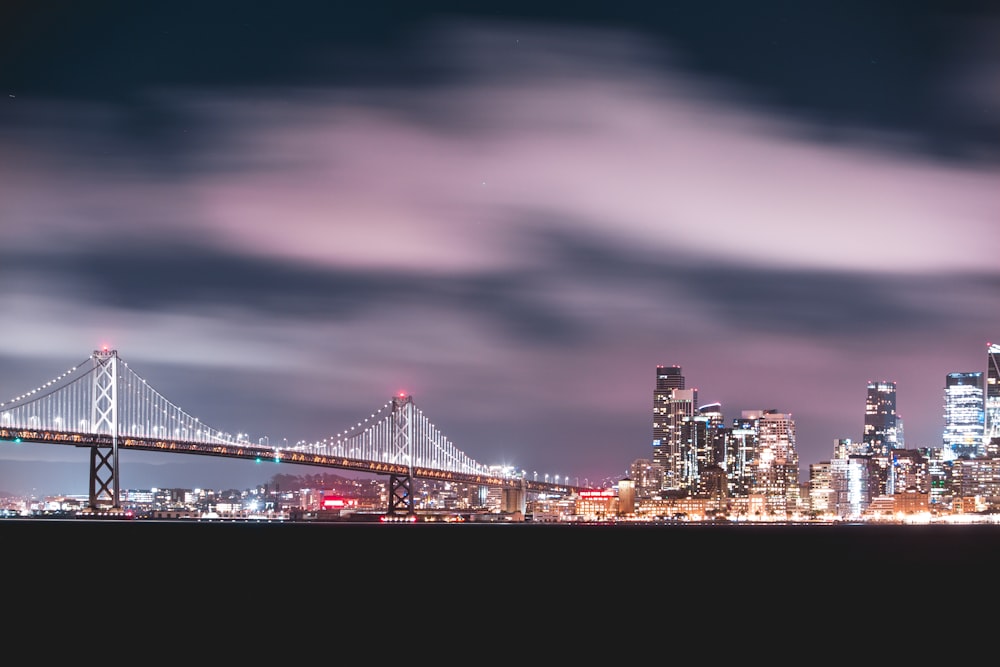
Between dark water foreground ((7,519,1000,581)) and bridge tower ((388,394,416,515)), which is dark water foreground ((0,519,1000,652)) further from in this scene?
bridge tower ((388,394,416,515))

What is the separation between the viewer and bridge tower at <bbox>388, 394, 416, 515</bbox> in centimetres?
16175

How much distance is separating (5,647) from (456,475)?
437 feet

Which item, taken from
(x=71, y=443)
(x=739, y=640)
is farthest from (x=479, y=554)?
(x=71, y=443)

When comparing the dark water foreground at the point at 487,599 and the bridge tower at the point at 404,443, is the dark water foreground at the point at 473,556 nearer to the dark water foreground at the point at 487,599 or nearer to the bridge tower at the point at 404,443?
the dark water foreground at the point at 487,599

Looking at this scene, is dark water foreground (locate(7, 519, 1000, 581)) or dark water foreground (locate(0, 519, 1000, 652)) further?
dark water foreground (locate(7, 519, 1000, 581))

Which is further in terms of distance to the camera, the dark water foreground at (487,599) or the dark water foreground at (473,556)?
the dark water foreground at (473,556)

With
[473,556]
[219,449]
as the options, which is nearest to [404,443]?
[219,449]

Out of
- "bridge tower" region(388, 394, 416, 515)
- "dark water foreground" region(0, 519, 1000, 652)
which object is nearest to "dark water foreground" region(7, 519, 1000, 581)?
"dark water foreground" region(0, 519, 1000, 652)

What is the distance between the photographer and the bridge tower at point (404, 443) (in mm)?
161750

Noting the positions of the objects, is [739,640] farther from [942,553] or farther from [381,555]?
[942,553]

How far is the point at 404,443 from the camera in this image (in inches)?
6624

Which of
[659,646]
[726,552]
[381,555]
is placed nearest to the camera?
[659,646]

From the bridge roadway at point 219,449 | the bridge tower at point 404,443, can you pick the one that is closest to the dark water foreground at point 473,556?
the bridge roadway at point 219,449

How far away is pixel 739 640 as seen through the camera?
1252 inches
